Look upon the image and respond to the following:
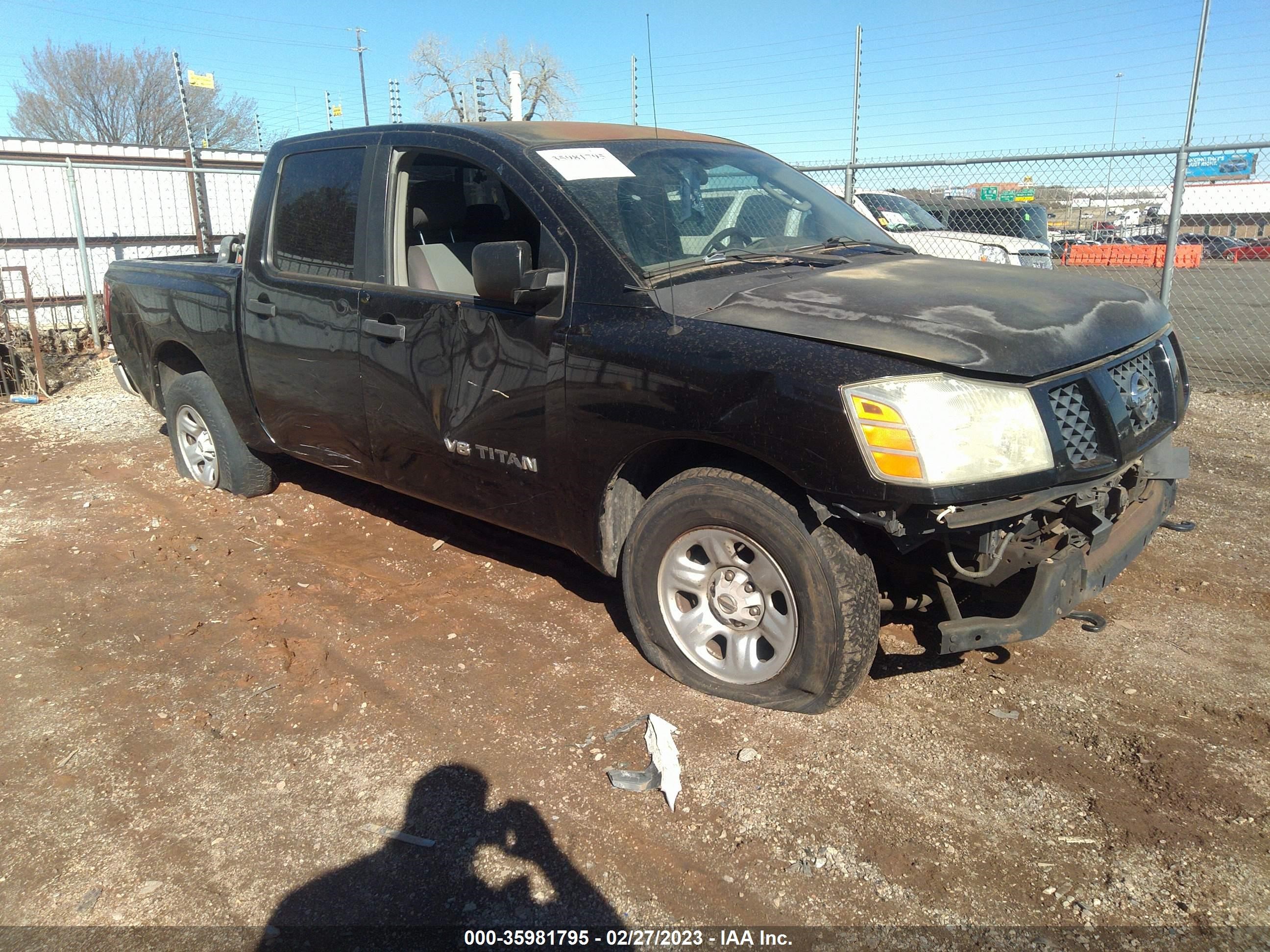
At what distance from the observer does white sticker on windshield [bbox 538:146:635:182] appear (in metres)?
3.64

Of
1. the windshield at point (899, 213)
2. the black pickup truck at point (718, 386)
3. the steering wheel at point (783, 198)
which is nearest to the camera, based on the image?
the black pickup truck at point (718, 386)

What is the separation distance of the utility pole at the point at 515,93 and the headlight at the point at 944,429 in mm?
4574

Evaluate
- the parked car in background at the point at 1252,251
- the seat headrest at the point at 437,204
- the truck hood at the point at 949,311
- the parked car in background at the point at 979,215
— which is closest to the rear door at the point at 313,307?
the seat headrest at the point at 437,204

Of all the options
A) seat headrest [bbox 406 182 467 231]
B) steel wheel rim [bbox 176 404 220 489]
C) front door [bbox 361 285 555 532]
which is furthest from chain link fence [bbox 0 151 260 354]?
front door [bbox 361 285 555 532]

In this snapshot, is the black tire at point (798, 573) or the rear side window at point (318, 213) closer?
the black tire at point (798, 573)

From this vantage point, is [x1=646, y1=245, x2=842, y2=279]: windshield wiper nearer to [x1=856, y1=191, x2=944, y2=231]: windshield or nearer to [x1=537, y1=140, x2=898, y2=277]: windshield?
[x1=537, y1=140, x2=898, y2=277]: windshield

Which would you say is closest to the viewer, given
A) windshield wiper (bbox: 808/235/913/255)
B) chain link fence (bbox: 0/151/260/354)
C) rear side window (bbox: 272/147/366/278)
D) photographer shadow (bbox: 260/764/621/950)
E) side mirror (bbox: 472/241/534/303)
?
photographer shadow (bbox: 260/764/621/950)

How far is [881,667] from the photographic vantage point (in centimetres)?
358

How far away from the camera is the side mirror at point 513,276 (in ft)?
11.1

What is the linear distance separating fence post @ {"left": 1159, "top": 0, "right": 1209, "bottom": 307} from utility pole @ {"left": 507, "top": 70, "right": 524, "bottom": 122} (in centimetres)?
515

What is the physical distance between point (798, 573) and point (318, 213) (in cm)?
311

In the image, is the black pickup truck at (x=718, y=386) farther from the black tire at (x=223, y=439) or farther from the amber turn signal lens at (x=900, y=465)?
the black tire at (x=223, y=439)

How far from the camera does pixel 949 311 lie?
297 centimetres

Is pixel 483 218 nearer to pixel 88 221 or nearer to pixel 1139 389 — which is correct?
pixel 1139 389
